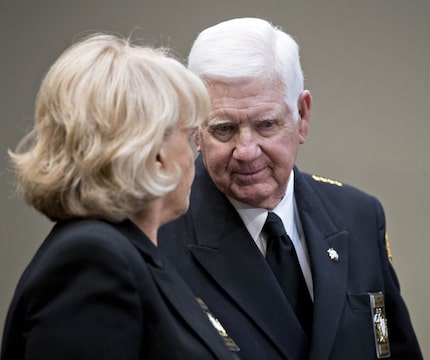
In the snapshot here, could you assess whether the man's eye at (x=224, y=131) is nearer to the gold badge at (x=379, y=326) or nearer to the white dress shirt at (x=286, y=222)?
the white dress shirt at (x=286, y=222)

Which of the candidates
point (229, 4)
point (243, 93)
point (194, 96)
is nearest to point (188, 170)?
point (194, 96)

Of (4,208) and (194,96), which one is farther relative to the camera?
(4,208)

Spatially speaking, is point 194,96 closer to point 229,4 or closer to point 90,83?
point 90,83

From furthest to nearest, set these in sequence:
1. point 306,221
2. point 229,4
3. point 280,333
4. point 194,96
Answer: point 229,4 → point 306,221 → point 280,333 → point 194,96

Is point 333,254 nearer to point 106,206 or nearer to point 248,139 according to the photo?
point 248,139

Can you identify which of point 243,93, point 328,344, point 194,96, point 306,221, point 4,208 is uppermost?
point 194,96

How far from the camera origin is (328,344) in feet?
7.32

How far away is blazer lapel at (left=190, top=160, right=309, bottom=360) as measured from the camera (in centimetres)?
223

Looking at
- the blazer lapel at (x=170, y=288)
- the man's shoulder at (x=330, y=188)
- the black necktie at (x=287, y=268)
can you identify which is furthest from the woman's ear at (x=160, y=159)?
the man's shoulder at (x=330, y=188)

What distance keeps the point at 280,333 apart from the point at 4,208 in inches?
77.3

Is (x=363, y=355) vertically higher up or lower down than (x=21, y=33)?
lower down

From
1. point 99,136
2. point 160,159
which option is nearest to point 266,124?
point 160,159

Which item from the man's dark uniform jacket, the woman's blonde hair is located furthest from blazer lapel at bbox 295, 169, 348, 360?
the woman's blonde hair

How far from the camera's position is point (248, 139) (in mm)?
2250
